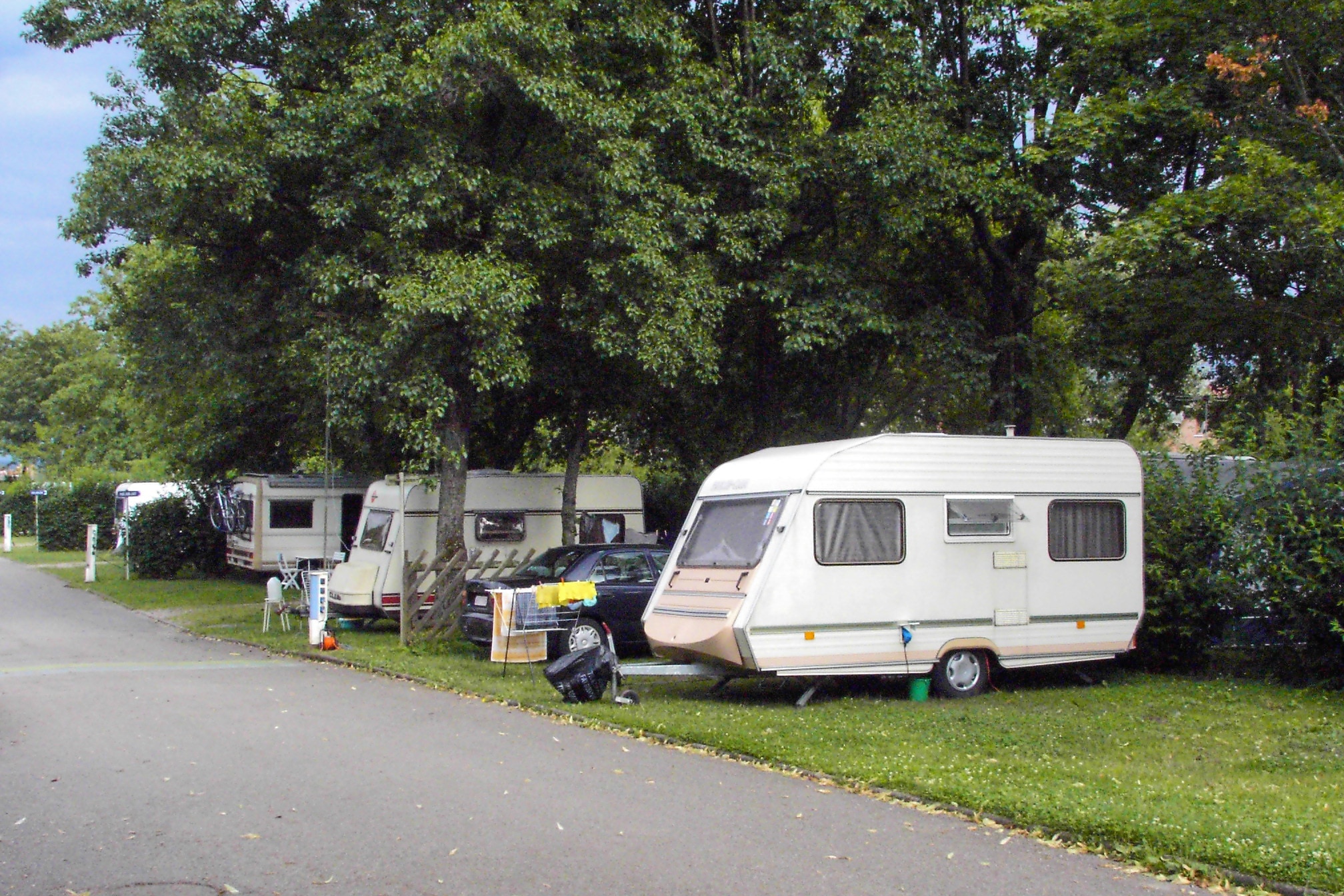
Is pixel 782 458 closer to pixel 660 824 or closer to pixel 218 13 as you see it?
pixel 660 824

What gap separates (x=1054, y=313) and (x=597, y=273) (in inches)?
384

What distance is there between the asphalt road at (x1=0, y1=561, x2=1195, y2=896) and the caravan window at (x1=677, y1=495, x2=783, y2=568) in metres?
2.42

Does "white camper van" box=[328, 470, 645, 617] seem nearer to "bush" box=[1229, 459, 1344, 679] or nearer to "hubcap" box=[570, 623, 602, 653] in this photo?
"hubcap" box=[570, 623, 602, 653]

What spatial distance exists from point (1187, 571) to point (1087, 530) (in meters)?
1.52

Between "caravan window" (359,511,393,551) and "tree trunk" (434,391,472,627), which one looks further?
"caravan window" (359,511,393,551)

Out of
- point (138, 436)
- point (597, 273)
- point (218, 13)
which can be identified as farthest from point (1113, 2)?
point (138, 436)

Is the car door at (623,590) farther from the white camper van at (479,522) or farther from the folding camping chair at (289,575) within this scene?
the folding camping chair at (289,575)

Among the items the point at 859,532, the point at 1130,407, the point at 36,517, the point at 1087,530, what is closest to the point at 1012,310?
the point at 1130,407

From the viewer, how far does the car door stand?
15516 millimetres

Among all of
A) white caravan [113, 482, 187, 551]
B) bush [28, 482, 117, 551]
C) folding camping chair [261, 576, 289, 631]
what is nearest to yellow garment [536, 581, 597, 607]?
folding camping chair [261, 576, 289, 631]

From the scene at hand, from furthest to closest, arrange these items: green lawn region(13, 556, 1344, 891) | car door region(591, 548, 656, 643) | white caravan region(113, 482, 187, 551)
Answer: white caravan region(113, 482, 187, 551), car door region(591, 548, 656, 643), green lawn region(13, 556, 1344, 891)

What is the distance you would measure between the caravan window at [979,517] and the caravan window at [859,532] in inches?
24.4

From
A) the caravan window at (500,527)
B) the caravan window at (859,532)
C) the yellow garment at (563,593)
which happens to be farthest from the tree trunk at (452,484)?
the caravan window at (859,532)

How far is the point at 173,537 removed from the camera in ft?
104
